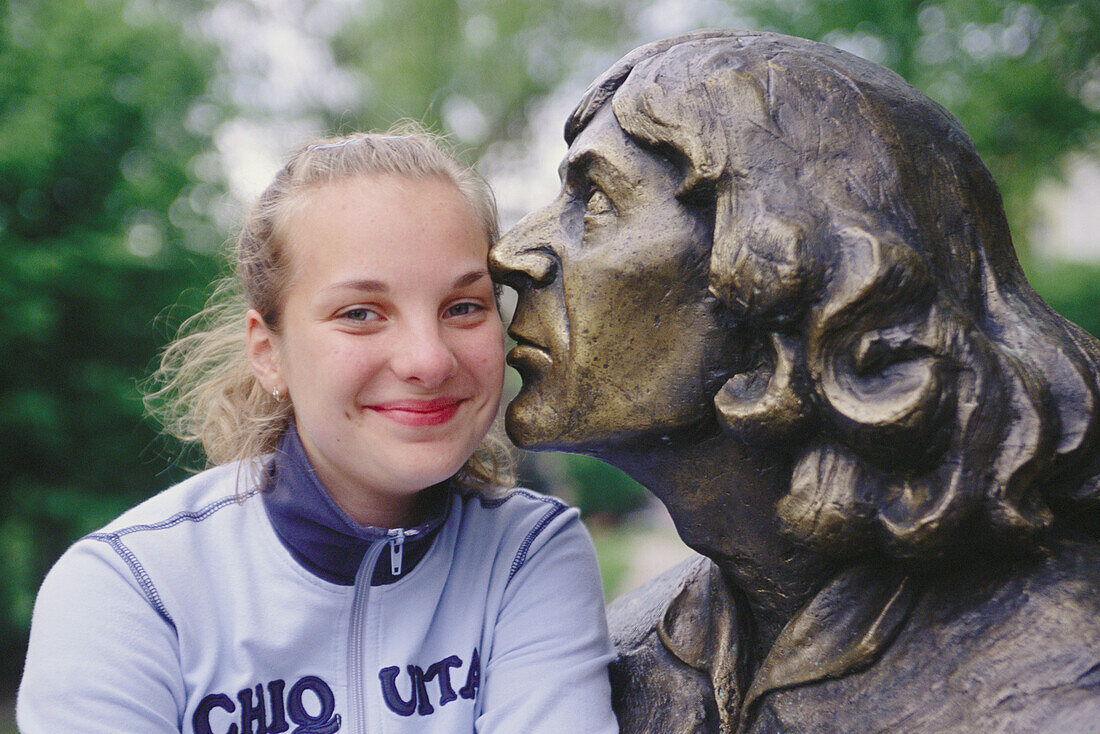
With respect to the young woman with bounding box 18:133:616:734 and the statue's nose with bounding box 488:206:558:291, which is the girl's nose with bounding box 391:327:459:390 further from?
the statue's nose with bounding box 488:206:558:291

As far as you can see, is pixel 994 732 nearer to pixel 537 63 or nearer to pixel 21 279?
pixel 21 279

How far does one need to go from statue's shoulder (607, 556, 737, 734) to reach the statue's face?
0.42 metres

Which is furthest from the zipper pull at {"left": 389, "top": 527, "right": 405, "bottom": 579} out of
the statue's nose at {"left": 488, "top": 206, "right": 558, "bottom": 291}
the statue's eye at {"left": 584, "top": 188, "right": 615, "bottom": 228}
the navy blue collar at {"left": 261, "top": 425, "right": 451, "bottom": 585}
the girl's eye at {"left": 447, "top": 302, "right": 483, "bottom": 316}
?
the statue's eye at {"left": 584, "top": 188, "right": 615, "bottom": 228}

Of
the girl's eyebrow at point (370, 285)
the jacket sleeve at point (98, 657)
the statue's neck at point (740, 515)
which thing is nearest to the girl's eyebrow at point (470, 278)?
the girl's eyebrow at point (370, 285)

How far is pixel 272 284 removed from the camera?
2.19 m

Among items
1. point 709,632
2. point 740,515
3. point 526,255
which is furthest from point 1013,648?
point 526,255

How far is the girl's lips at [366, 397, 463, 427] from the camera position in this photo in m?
1.96

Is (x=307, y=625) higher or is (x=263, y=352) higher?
(x=263, y=352)

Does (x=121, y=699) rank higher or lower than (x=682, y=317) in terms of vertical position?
lower

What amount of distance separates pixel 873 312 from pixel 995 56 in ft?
25.2

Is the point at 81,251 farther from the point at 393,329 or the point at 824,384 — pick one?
the point at 824,384

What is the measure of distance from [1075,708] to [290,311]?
158 centimetres

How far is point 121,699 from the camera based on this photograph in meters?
1.81

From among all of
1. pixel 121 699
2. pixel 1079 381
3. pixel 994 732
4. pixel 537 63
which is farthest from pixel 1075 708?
pixel 537 63
